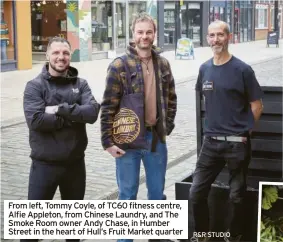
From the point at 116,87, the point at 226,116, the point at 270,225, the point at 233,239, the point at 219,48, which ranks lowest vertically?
the point at 233,239

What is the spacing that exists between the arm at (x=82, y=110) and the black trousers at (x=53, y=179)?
1.06 ft

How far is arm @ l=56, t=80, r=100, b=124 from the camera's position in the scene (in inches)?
139

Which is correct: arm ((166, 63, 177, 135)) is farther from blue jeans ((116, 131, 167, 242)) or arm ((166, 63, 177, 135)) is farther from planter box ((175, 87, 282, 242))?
planter box ((175, 87, 282, 242))

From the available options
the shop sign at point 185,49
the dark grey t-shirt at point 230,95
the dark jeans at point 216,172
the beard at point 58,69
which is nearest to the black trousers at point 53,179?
the beard at point 58,69

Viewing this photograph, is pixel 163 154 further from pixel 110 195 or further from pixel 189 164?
pixel 189 164

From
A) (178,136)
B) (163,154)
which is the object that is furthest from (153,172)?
(178,136)

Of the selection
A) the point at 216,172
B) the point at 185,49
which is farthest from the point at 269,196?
the point at 185,49

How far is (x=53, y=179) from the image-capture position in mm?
3654

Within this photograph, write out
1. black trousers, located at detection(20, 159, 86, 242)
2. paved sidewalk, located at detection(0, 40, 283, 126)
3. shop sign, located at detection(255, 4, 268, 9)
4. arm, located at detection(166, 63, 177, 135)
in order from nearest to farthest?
black trousers, located at detection(20, 159, 86, 242) < arm, located at detection(166, 63, 177, 135) < paved sidewalk, located at detection(0, 40, 283, 126) < shop sign, located at detection(255, 4, 268, 9)

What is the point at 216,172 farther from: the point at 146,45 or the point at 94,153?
the point at 94,153

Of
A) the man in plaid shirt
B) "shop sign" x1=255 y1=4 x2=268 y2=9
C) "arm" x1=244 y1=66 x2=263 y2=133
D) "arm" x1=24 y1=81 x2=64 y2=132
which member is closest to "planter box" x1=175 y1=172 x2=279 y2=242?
the man in plaid shirt
